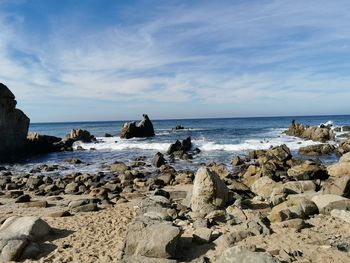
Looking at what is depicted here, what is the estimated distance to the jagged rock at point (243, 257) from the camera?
707cm

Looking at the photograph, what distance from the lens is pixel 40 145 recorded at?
42.3m

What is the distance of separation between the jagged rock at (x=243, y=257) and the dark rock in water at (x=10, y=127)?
31755 millimetres

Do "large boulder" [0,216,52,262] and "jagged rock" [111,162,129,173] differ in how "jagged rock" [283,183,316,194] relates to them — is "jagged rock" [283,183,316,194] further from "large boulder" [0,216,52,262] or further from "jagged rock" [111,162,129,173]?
"jagged rock" [111,162,129,173]

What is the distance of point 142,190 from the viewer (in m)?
18.0

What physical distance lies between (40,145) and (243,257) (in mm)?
38784

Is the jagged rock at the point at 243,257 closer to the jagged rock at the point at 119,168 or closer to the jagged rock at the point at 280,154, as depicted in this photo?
the jagged rock at the point at 119,168

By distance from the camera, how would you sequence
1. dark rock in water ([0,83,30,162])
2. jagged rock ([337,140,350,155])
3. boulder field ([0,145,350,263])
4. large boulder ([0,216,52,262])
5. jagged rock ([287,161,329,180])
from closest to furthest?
boulder field ([0,145,350,263]) → large boulder ([0,216,52,262]) → jagged rock ([287,161,329,180]) → jagged rock ([337,140,350,155]) → dark rock in water ([0,83,30,162])

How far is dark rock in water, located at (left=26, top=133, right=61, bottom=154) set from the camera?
41312 mm

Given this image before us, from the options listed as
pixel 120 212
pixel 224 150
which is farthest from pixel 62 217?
pixel 224 150

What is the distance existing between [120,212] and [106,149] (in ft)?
101

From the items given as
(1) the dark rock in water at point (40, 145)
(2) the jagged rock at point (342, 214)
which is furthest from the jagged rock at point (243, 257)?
(1) the dark rock in water at point (40, 145)

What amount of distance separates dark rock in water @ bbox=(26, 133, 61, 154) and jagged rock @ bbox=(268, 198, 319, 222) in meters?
34.4

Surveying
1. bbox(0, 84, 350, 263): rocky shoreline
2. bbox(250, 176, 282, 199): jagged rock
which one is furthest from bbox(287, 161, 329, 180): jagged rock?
bbox(250, 176, 282, 199): jagged rock

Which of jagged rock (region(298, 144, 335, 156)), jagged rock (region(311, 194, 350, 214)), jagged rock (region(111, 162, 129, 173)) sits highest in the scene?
jagged rock (region(311, 194, 350, 214))
